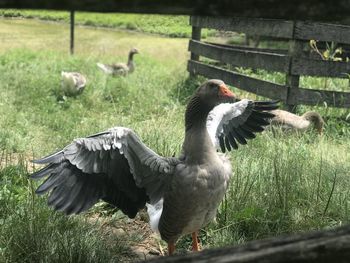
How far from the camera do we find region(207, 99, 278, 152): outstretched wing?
430 centimetres

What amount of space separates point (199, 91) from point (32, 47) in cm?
901

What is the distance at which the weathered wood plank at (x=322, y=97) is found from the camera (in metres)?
7.54

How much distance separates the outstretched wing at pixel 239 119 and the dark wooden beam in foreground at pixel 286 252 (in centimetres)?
293

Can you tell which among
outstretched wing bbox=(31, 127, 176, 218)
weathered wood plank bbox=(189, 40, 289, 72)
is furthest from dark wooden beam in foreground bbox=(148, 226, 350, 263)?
weathered wood plank bbox=(189, 40, 289, 72)

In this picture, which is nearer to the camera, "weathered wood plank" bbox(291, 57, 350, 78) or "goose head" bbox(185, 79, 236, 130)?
"goose head" bbox(185, 79, 236, 130)

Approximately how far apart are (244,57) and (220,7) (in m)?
7.62

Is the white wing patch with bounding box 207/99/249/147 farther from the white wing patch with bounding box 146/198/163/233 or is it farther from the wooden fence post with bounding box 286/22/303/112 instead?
the wooden fence post with bounding box 286/22/303/112

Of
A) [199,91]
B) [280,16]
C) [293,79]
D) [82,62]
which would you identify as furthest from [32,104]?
[280,16]

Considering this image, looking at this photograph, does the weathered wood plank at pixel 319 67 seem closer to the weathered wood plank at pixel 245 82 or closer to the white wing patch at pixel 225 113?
the weathered wood plank at pixel 245 82

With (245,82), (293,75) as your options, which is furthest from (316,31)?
(245,82)

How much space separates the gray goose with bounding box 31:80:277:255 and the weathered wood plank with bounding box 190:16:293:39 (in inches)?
147

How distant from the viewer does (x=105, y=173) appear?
3244 mm

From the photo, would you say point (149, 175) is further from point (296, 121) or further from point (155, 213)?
point (296, 121)

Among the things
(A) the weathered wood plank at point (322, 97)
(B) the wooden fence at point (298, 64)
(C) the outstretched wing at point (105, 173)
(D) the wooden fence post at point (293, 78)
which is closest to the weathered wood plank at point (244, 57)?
(B) the wooden fence at point (298, 64)
